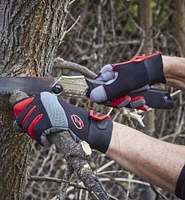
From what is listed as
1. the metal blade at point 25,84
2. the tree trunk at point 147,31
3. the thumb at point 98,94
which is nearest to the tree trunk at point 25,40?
the metal blade at point 25,84

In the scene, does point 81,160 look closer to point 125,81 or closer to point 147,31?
point 125,81

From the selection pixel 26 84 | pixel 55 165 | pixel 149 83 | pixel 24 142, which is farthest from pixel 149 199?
pixel 26 84

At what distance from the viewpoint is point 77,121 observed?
1070 millimetres

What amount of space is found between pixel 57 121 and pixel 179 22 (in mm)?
2264

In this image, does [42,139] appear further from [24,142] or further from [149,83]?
[149,83]

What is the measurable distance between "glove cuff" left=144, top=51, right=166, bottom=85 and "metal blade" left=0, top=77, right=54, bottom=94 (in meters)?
0.42

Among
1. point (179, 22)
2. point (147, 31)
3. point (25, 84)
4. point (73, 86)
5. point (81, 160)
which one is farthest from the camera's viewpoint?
point (179, 22)

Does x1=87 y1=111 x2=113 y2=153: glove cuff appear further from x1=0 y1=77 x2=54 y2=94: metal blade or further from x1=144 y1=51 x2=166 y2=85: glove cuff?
x1=144 y1=51 x2=166 y2=85: glove cuff

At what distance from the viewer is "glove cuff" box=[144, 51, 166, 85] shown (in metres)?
1.51

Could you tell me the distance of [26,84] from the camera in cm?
124

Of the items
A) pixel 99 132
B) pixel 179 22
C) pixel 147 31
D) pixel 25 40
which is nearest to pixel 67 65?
pixel 25 40

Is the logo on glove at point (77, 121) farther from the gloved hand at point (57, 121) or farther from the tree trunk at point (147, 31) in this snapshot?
the tree trunk at point (147, 31)

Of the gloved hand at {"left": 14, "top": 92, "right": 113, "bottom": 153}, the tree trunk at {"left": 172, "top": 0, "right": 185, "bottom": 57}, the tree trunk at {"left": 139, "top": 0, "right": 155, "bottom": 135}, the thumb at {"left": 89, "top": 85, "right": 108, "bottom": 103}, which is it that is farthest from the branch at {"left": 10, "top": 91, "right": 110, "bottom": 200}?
the tree trunk at {"left": 172, "top": 0, "right": 185, "bottom": 57}

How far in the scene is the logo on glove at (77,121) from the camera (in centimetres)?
106
